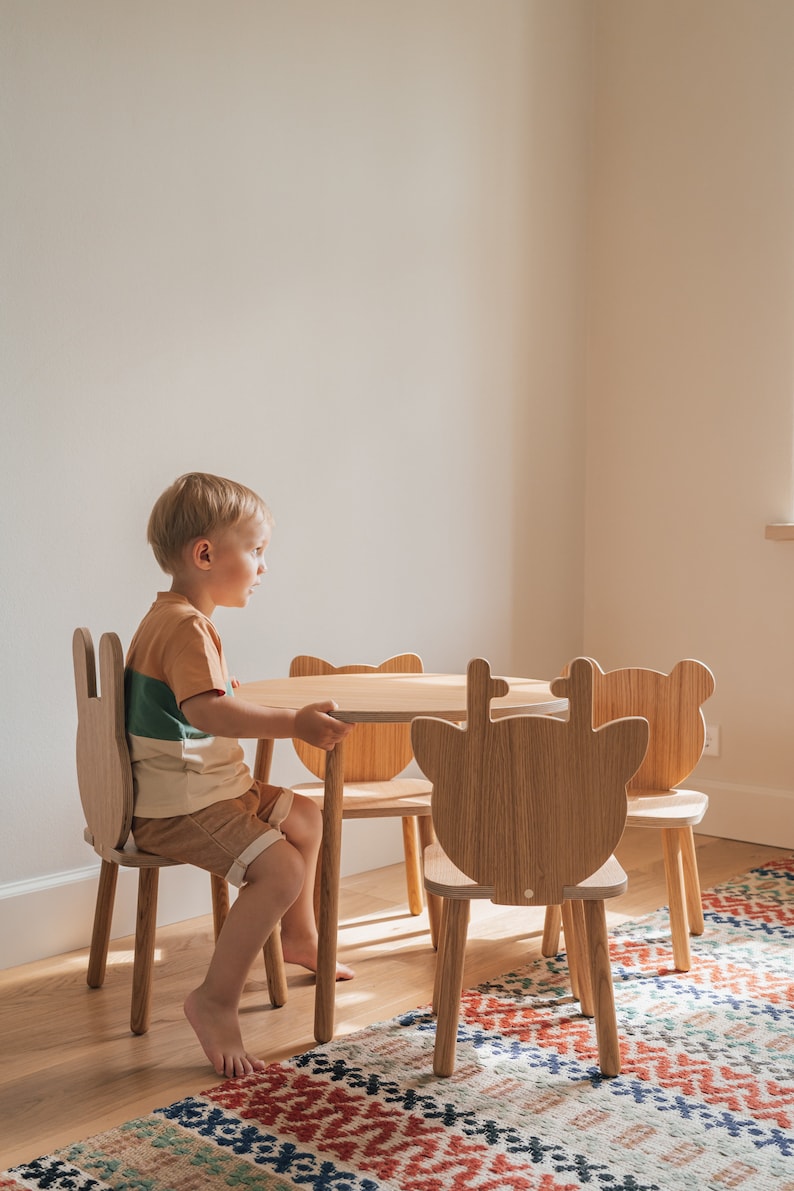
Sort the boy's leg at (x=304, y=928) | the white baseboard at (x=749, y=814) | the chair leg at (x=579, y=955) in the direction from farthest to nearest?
the white baseboard at (x=749, y=814) < the boy's leg at (x=304, y=928) < the chair leg at (x=579, y=955)

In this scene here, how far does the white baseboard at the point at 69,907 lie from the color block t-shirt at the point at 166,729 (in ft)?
1.95

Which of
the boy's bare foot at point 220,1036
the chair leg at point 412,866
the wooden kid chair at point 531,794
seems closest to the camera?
the wooden kid chair at point 531,794

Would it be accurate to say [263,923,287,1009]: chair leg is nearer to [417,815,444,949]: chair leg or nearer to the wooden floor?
the wooden floor

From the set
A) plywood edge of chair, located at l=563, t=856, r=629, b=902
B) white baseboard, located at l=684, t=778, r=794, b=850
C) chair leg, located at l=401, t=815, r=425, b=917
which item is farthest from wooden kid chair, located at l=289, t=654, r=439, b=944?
white baseboard, located at l=684, t=778, r=794, b=850

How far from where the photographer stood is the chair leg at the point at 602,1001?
1792 millimetres

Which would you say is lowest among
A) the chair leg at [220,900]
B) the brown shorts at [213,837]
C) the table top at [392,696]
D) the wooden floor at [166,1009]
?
the wooden floor at [166,1009]

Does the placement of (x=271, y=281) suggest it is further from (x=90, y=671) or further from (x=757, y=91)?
(x=757, y=91)

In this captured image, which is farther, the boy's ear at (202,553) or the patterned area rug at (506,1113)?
the boy's ear at (202,553)

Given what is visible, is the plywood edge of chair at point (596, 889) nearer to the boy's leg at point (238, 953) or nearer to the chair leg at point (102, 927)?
the boy's leg at point (238, 953)

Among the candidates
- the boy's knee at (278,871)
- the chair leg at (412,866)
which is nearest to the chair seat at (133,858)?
the boy's knee at (278,871)

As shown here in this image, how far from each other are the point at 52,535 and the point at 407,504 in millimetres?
1077

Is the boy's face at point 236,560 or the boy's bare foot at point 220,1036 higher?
the boy's face at point 236,560

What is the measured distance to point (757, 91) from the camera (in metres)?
3.32

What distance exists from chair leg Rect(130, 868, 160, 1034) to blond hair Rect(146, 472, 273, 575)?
56 centimetres
